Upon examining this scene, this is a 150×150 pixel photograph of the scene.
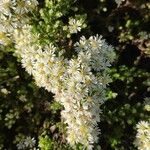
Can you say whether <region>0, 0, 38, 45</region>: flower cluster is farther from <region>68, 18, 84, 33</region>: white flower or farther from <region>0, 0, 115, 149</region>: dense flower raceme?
<region>68, 18, 84, 33</region>: white flower

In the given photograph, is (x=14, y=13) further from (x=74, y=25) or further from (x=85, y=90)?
(x=85, y=90)

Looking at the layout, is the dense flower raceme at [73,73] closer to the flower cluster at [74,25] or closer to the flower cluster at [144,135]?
the flower cluster at [74,25]

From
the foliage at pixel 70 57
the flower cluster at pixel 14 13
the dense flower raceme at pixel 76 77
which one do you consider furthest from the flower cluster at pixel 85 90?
the flower cluster at pixel 14 13

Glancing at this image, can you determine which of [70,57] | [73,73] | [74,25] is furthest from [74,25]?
[73,73]

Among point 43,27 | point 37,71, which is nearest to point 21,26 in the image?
point 43,27

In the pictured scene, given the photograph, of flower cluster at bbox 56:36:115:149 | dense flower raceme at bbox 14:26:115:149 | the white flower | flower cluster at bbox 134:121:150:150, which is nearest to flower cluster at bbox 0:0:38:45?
dense flower raceme at bbox 14:26:115:149
